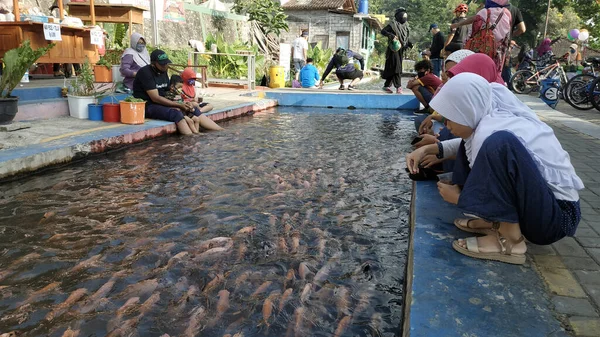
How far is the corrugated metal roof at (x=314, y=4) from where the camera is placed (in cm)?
3048

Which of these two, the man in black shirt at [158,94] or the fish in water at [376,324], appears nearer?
the fish in water at [376,324]

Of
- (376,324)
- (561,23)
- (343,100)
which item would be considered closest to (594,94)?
(343,100)

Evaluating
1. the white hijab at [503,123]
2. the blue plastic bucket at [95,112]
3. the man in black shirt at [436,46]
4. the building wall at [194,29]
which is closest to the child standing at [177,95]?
the blue plastic bucket at [95,112]

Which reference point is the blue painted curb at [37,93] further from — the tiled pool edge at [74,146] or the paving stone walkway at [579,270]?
the paving stone walkway at [579,270]

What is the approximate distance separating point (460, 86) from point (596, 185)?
265 cm

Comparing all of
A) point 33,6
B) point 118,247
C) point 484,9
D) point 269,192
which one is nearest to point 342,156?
point 269,192

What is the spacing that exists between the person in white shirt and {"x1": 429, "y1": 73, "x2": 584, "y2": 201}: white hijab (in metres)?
14.5

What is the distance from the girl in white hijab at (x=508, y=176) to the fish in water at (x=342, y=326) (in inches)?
29.8

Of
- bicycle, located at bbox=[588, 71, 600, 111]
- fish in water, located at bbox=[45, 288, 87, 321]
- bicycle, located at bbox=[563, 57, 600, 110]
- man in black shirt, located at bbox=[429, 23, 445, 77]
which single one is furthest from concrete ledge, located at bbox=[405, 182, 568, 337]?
bicycle, located at bbox=[563, 57, 600, 110]

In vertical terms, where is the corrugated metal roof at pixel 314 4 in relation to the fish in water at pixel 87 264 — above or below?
above

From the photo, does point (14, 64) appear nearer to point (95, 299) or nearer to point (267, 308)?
point (95, 299)

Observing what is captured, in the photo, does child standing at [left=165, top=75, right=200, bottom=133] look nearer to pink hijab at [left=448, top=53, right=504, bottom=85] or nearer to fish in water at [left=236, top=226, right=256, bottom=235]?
fish in water at [left=236, top=226, right=256, bottom=235]

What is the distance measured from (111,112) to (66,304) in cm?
549

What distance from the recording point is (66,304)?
8.93ft
